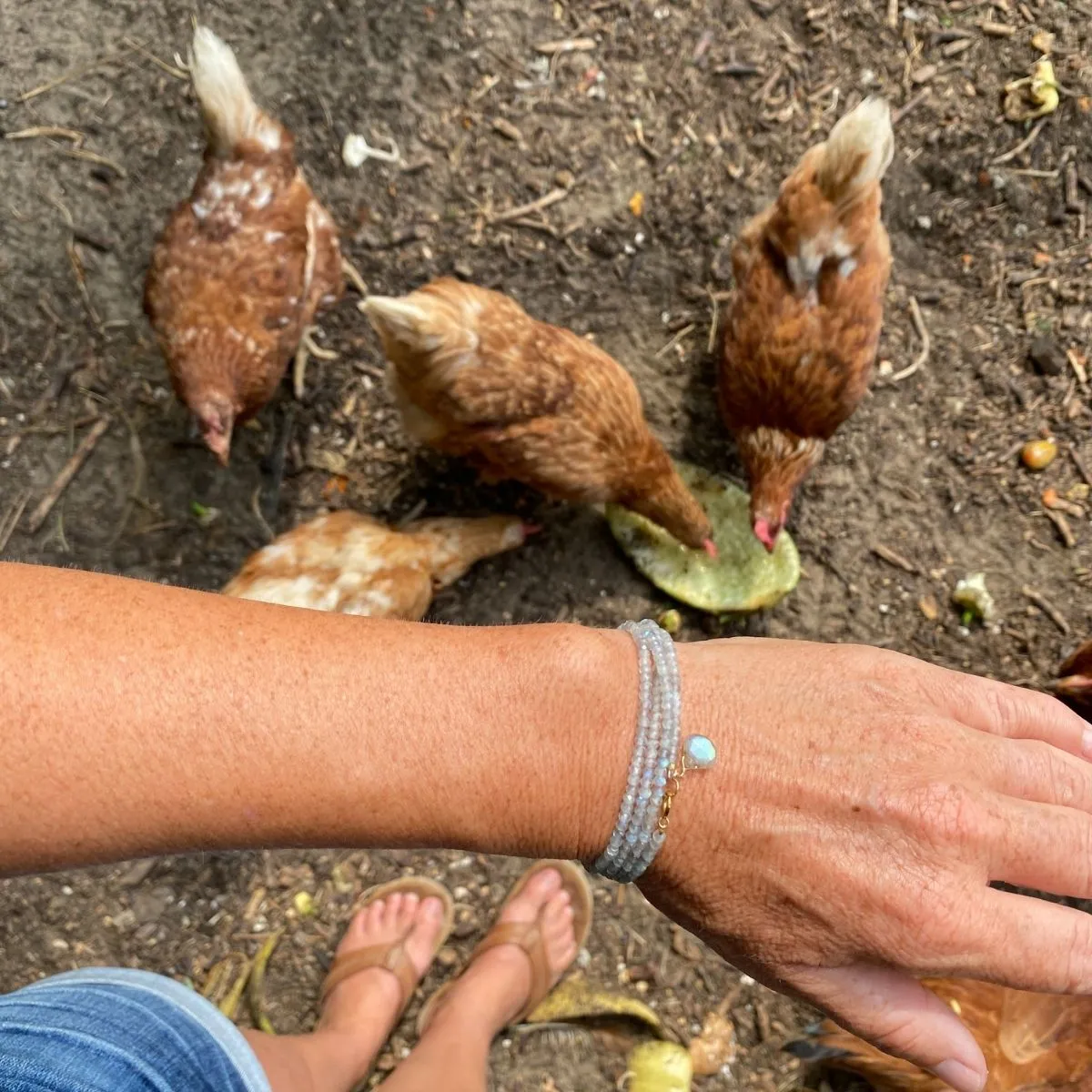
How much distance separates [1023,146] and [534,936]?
2.96m

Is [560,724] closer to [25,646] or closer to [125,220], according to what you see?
[25,646]

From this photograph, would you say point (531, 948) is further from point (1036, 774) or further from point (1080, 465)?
point (1080, 465)

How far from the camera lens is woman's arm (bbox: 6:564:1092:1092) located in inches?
38.9

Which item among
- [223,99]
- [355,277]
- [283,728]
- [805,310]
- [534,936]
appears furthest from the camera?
[355,277]

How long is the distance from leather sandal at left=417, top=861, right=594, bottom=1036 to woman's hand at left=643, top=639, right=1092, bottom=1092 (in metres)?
1.31

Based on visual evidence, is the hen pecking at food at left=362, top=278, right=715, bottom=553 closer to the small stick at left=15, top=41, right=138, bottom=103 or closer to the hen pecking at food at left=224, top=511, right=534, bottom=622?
the hen pecking at food at left=224, top=511, right=534, bottom=622

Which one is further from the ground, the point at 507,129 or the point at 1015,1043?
the point at 507,129

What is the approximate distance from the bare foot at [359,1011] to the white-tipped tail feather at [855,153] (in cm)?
238

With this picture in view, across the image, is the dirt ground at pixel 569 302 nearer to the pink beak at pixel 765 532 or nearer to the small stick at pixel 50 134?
the small stick at pixel 50 134

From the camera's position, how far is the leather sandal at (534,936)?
2.28m

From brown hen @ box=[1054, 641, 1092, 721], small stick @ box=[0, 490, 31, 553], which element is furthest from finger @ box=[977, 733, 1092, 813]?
small stick @ box=[0, 490, 31, 553]

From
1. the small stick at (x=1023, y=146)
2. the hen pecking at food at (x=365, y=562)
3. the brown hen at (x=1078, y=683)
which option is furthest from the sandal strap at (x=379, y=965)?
the small stick at (x=1023, y=146)

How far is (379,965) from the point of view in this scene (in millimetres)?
2229

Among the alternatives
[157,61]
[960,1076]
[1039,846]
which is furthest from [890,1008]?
[157,61]
